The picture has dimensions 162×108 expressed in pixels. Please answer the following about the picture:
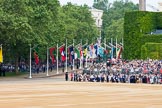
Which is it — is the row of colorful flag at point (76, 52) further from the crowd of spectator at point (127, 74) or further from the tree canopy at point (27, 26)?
the crowd of spectator at point (127, 74)

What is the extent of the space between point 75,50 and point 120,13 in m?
98.9

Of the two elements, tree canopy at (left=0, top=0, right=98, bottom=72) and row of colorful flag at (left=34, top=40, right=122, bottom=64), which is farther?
row of colorful flag at (left=34, top=40, right=122, bottom=64)

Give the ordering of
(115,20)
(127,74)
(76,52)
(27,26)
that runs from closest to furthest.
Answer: (127,74) < (27,26) < (76,52) < (115,20)

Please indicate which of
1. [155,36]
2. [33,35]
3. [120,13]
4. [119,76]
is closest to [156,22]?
[155,36]

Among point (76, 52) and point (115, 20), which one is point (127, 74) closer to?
point (76, 52)

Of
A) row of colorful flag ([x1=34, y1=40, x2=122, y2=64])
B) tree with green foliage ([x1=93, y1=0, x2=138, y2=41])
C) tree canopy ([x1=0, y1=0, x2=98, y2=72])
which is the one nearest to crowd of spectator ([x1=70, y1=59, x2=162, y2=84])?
tree canopy ([x1=0, y1=0, x2=98, y2=72])

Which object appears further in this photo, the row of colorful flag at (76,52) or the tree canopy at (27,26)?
the row of colorful flag at (76,52)

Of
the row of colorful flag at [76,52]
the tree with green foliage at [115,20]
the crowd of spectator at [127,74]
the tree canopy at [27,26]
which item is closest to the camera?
the crowd of spectator at [127,74]

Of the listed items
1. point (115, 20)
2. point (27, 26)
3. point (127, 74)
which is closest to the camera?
point (127, 74)

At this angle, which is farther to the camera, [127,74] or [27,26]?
[27,26]

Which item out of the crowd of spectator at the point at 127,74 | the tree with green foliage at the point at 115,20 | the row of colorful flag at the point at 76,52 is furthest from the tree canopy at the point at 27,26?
the tree with green foliage at the point at 115,20

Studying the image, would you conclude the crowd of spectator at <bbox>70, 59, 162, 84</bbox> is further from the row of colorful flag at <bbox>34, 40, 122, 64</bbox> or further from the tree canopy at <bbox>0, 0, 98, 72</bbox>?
the row of colorful flag at <bbox>34, 40, 122, 64</bbox>

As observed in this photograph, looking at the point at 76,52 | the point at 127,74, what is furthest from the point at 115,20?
the point at 127,74

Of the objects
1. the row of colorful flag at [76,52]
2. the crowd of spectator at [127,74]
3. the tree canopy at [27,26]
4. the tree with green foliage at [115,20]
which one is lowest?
the crowd of spectator at [127,74]
